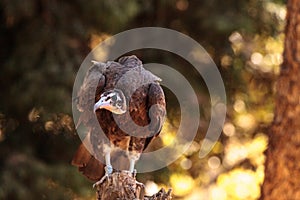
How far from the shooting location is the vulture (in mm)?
2842

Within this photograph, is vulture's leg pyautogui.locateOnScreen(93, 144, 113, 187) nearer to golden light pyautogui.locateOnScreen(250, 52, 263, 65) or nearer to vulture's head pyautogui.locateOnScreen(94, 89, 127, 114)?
vulture's head pyautogui.locateOnScreen(94, 89, 127, 114)

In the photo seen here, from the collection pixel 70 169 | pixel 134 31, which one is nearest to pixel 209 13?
pixel 134 31

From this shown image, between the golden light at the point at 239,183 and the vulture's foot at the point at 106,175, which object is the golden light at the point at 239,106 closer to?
the golden light at the point at 239,183

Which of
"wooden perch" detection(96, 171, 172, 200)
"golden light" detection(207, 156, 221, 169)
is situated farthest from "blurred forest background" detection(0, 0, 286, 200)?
"wooden perch" detection(96, 171, 172, 200)

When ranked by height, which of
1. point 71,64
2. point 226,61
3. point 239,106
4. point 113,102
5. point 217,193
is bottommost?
point 217,193

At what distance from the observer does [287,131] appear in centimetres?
397

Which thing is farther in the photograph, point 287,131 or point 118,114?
point 287,131

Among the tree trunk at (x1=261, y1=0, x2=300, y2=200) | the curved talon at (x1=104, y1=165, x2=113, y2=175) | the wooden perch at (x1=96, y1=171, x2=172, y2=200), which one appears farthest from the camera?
the tree trunk at (x1=261, y1=0, x2=300, y2=200)

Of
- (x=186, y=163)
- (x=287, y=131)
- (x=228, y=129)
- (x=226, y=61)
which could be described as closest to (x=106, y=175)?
(x=287, y=131)

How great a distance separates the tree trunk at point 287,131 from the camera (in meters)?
3.94

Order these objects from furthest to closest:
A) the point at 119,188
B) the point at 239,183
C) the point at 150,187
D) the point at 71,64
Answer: the point at 239,183 < the point at 150,187 < the point at 71,64 < the point at 119,188

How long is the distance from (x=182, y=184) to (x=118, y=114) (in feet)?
10.7

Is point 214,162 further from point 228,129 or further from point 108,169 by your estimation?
point 108,169

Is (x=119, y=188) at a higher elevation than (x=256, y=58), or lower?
higher
